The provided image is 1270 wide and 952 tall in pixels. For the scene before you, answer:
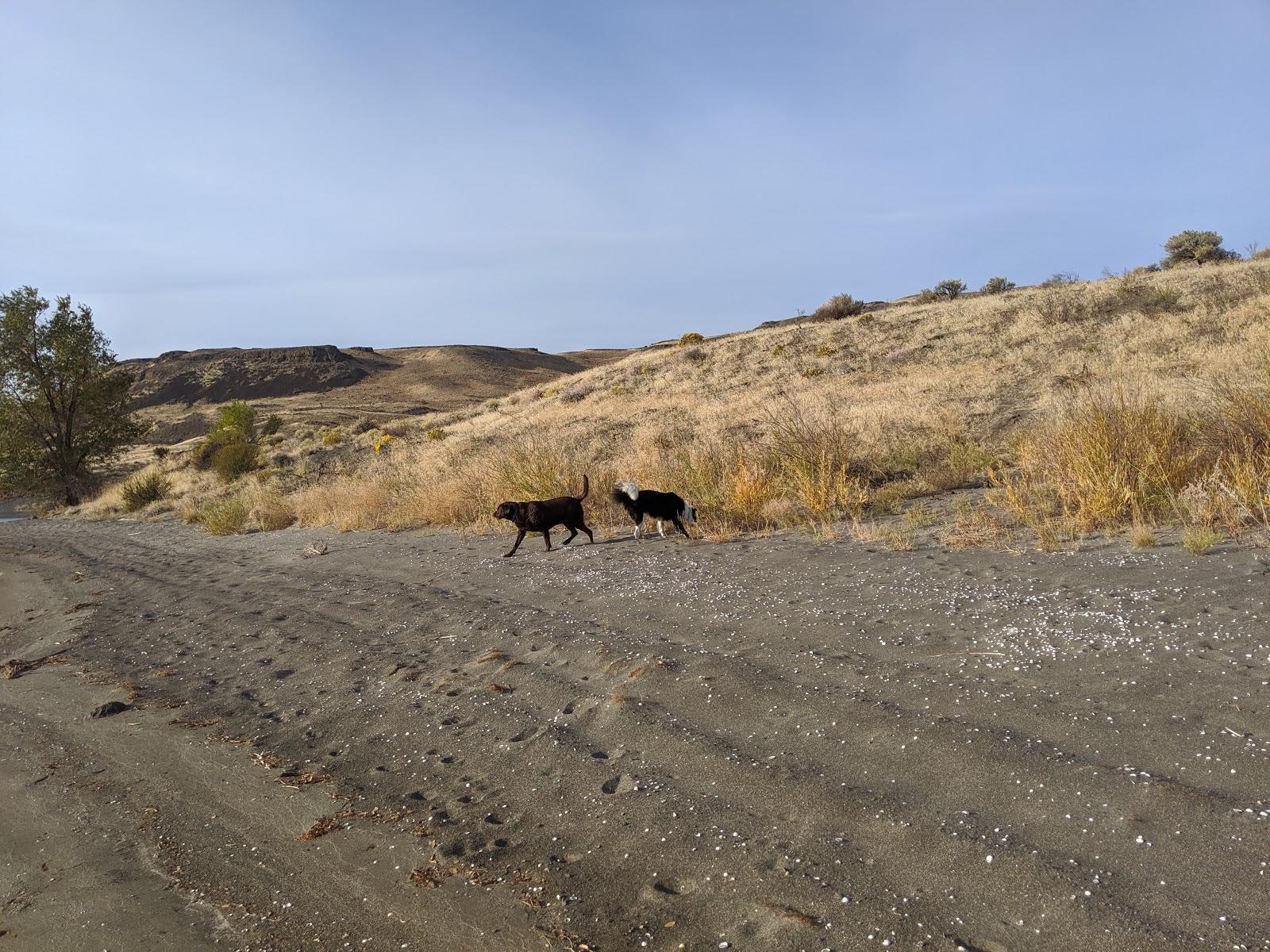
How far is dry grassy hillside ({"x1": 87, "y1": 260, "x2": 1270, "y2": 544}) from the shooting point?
814 cm

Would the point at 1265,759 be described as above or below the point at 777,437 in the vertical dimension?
below

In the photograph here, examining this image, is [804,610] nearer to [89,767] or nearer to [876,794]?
[876,794]

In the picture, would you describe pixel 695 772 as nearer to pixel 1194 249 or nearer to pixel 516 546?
pixel 516 546

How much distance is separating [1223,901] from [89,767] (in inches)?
214

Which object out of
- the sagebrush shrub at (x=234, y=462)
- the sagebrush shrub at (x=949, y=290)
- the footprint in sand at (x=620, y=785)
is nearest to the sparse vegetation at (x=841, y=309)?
the sagebrush shrub at (x=949, y=290)

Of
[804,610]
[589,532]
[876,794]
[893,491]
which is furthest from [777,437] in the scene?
[876,794]

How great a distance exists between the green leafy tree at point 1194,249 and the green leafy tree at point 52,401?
49237 millimetres

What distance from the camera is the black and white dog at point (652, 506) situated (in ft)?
32.1

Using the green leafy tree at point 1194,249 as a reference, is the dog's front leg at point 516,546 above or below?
below

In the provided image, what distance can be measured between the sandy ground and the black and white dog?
2.61 m

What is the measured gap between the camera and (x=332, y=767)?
4.41 metres

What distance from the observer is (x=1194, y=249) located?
41.9 m

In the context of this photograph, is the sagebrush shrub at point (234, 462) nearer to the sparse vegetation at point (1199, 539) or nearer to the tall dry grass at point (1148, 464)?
the tall dry grass at point (1148, 464)

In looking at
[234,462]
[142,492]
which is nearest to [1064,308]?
[234,462]
